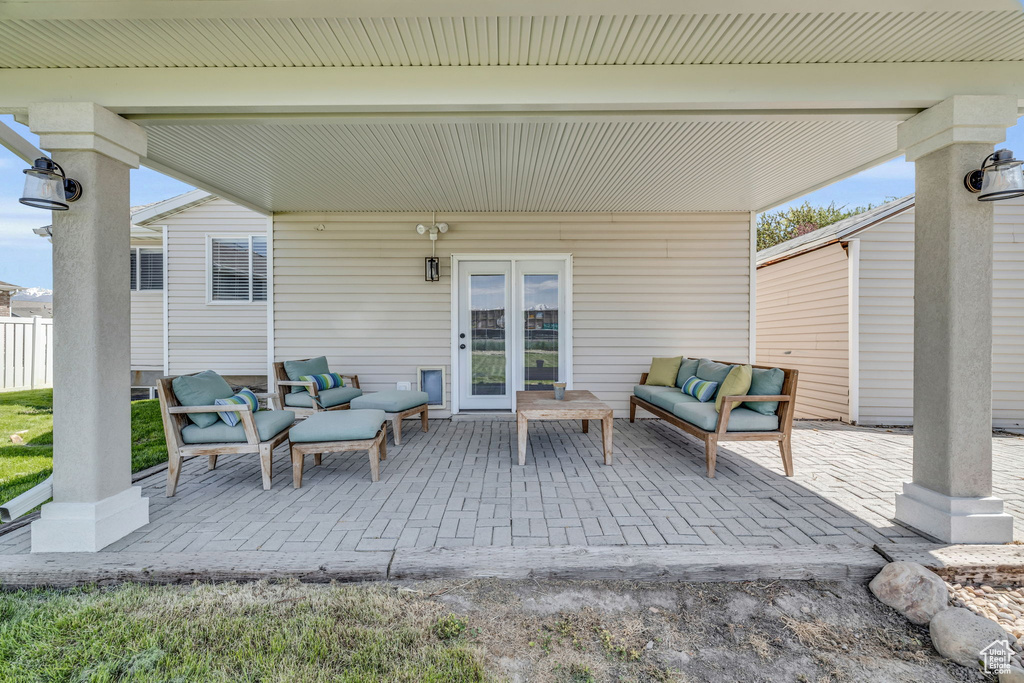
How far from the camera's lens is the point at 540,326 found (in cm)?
618

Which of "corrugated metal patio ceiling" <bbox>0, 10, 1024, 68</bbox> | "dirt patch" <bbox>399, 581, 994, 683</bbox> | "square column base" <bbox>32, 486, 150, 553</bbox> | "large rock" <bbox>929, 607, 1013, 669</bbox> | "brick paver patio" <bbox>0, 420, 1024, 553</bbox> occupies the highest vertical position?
"corrugated metal patio ceiling" <bbox>0, 10, 1024, 68</bbox>

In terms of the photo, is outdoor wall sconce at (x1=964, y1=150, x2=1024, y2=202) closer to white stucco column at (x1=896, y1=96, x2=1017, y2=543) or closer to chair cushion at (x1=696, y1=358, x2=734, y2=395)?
white stucco column at (x1=896, y1=96, x2=1017, y2=543)

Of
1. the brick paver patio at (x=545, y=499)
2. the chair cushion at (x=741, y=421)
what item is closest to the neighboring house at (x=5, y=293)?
the brick paver patio at (x=545, y=499)

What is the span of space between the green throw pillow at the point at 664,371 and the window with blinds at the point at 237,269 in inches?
242

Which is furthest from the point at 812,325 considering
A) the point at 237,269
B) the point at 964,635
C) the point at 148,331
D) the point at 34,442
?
the point at 148,331

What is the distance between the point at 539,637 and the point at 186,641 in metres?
1.50

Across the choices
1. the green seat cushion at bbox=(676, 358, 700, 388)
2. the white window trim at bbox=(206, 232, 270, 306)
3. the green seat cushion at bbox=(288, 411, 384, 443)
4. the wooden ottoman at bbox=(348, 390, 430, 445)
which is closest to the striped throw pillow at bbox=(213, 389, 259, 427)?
the green seat cushion at bbox=(288, 411, 384, 443)

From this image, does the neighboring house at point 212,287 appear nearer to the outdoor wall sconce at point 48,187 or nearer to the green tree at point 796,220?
the outdoor wall sconce at point 48,187

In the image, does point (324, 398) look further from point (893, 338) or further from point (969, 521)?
point (893, 338)

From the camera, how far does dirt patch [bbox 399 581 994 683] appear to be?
178cm

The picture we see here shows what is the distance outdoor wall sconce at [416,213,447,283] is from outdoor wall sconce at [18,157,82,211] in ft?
12.1

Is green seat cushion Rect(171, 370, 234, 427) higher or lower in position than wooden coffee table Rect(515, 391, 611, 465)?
higher

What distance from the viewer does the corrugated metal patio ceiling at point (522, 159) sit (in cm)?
342

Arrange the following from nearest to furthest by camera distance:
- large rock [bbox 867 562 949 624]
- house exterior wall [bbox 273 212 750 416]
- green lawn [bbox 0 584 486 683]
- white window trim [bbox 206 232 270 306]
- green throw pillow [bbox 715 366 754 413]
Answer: green lawn [bbox 0 584 486 683]
large rock [bbox 867 562 949 624]
green throw pillow [bbox 715 366 754 413]
house exterior wall [bbox 273 212 750 416]
white window trim [bbox 206 232 270 306]
